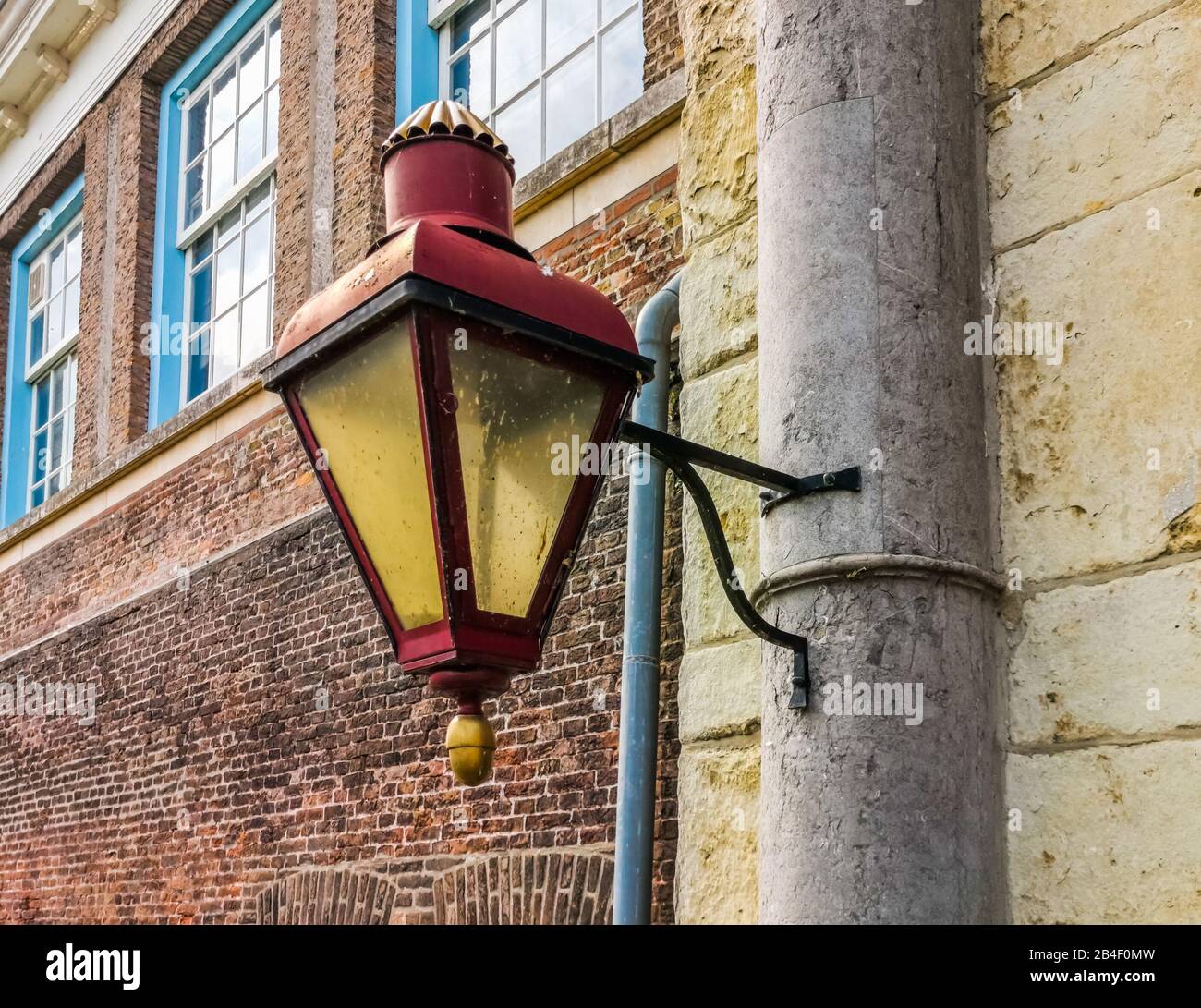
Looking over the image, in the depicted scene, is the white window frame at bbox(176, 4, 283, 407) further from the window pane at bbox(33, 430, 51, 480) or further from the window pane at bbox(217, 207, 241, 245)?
the window pane at bbox(33, 430, 51, 480)

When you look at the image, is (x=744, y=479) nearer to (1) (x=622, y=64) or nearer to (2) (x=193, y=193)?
(1) (x=622, y=64)

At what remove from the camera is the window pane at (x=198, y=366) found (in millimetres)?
9375

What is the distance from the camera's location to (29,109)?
12.0 metres

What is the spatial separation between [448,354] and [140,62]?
8.93m

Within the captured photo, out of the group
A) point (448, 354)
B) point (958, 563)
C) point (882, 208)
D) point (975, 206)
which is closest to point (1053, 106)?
point (975, 206)

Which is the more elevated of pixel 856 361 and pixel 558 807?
pixel 856 361

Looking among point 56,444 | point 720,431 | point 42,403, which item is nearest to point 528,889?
point 720,431

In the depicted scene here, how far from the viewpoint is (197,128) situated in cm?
1005

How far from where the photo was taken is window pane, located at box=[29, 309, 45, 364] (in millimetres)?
11721

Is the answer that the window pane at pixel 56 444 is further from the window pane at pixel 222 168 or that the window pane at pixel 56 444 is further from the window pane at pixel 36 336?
the window pane at pixel 222 168

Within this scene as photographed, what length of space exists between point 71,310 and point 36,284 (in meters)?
1.04

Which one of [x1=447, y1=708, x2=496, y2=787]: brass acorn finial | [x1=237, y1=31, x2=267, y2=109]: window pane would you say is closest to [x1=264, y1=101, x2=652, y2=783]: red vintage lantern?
[x1=447, y1=708, x2=496, y2=787]: brass acorn finial

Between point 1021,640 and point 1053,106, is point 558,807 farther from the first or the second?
point 1053,106

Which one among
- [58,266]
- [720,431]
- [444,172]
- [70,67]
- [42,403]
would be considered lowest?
[720,431]
